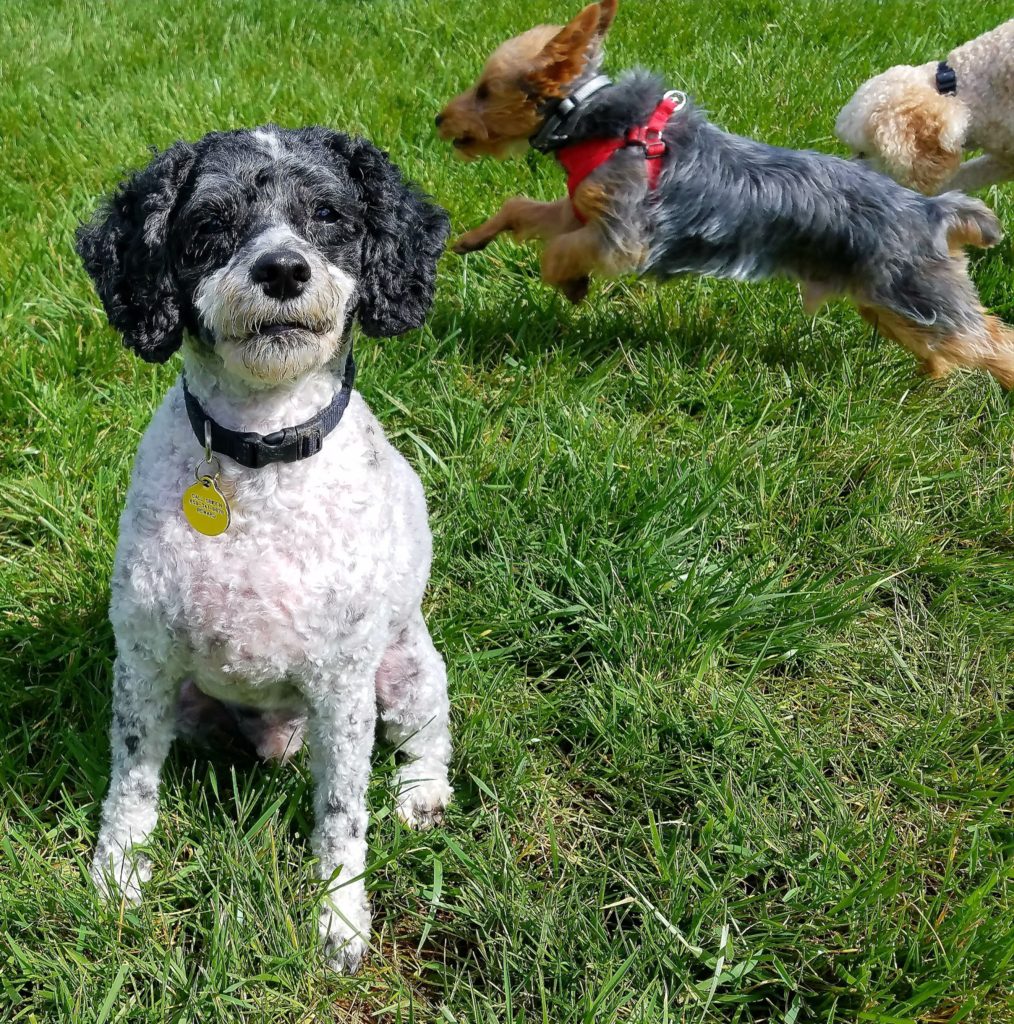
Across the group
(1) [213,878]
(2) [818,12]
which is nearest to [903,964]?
(1) [213,878]

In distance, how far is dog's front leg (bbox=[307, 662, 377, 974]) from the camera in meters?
2.39

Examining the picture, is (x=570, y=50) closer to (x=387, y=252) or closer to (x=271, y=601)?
(x=387, y=252)

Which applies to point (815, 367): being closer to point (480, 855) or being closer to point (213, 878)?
point (480, 855)

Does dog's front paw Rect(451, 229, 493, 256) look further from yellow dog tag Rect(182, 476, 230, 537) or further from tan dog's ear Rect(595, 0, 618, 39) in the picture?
yellow dog tag Rect(182, 476, 230, 537)

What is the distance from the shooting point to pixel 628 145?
4664 millimetres

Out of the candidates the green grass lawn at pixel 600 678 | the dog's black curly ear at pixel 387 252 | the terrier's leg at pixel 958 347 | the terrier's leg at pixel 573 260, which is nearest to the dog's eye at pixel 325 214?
the dog's black curly ear at pixel 387 252

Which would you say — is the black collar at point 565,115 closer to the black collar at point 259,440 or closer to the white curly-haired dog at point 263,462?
the white curly-haired dog at point 263,462

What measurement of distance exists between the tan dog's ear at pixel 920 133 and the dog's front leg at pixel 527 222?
7.07 ft

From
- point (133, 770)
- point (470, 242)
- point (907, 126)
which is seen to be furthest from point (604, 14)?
point (133, 770)

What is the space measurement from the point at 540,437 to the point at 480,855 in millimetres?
1761

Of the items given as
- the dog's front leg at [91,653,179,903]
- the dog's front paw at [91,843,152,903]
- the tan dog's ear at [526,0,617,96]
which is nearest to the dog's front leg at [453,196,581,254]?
the tan dog's ear at [526,0,617,96]

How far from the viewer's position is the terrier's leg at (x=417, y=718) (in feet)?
8.95

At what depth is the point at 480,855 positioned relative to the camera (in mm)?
2531

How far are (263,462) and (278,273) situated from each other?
0.44 meters
